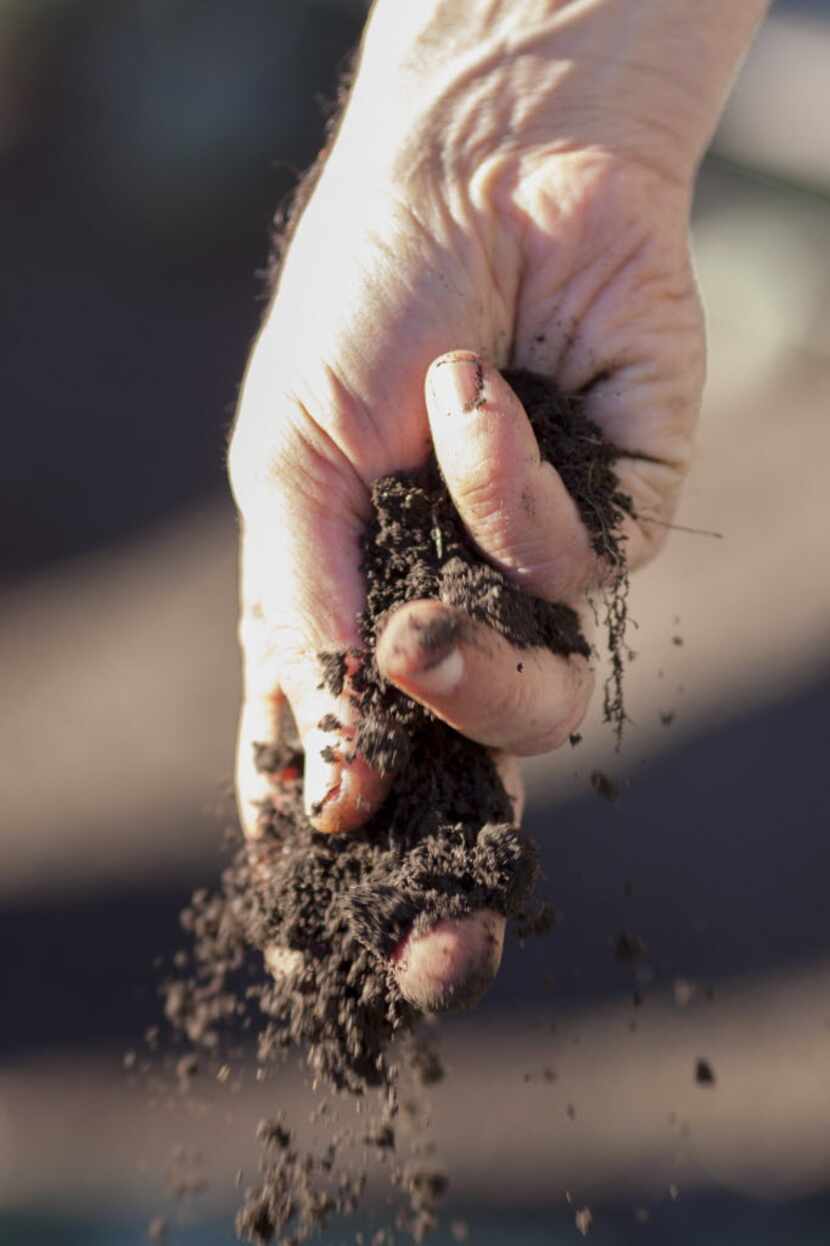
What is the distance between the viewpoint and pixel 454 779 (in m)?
1.36

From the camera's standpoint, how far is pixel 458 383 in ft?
4.27

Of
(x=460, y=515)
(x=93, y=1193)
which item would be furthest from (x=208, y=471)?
(x=460, y=515)

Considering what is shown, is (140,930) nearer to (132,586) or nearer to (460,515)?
(132,586)

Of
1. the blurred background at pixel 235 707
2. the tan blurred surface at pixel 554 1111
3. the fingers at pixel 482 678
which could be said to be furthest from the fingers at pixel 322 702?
the tan blurred surface at pixel 554 1111

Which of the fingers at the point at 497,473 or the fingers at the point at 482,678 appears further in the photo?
the fingers at the point at 497,473

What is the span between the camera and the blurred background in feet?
7.13

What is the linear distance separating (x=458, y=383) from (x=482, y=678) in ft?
1.12

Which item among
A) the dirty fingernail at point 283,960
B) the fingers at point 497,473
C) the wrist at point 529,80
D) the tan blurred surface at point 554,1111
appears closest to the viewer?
the fingers at point 497,473

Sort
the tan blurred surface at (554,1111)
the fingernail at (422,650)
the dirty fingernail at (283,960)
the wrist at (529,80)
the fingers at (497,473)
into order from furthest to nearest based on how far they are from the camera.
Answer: the tan blurred surface at (554,1111), the wrist at (529,80), the dirty fingernail at (283,960), the fingers at (497,473), the fingernail at (422,650)

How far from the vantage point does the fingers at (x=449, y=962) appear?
121 cm

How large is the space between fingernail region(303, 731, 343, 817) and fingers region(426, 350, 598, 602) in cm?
29

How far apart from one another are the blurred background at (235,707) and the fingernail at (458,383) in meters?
0.64

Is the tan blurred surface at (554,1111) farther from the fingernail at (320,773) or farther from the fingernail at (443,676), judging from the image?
the fingernail at (443,676)

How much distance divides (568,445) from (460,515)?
0.60ft
